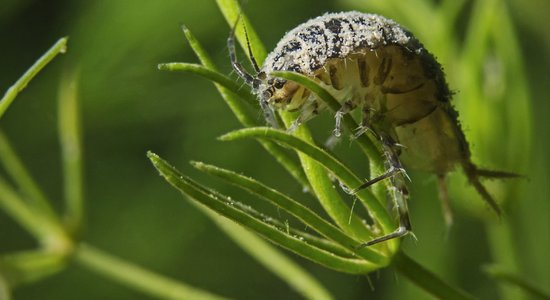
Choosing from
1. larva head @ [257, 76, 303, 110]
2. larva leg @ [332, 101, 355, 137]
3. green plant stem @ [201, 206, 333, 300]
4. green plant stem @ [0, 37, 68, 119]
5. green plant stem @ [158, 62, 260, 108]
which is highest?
green plant stem @ [0, 37, 68, 119]

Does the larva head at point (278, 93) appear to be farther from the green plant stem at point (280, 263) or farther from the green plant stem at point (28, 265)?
the green plant stem at point (28, 265)

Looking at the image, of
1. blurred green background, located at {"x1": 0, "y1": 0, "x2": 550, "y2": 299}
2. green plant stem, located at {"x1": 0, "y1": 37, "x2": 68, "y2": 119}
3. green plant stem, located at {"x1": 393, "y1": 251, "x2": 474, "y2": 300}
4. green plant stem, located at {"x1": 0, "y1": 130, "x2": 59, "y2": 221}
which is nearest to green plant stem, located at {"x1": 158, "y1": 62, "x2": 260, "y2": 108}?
green plant stem, located at {"x1": 0, "y1": 37, "x2": 68, "y2": 119}

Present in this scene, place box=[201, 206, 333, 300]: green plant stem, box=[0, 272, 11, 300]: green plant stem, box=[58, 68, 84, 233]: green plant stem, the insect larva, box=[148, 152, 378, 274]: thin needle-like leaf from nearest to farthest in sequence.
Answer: box=[148, 152, 378, 274]: thin needle-like leaf → the insect larva → box=[201, 206, 333, 300]: green plant stem → box=[0, 272, 11, 300]: green plant stem → box=[58, 68, 84, 233]: green plant stem

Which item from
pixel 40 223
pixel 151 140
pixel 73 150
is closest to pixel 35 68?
pixel 73 150

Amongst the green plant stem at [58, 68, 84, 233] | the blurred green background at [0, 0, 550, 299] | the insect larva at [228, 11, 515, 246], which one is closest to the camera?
the insect larva at [228, 11, 515, 246]

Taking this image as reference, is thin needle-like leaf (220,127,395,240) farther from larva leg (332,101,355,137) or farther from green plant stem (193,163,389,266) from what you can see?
larva leg (332,101,355,137)

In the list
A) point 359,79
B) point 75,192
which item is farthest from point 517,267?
point 75,192

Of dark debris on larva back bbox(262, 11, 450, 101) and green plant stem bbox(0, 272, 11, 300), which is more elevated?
dark debris on larva back bbox(262, 11, 450, 101)

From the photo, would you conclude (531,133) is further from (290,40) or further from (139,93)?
(139,93)
